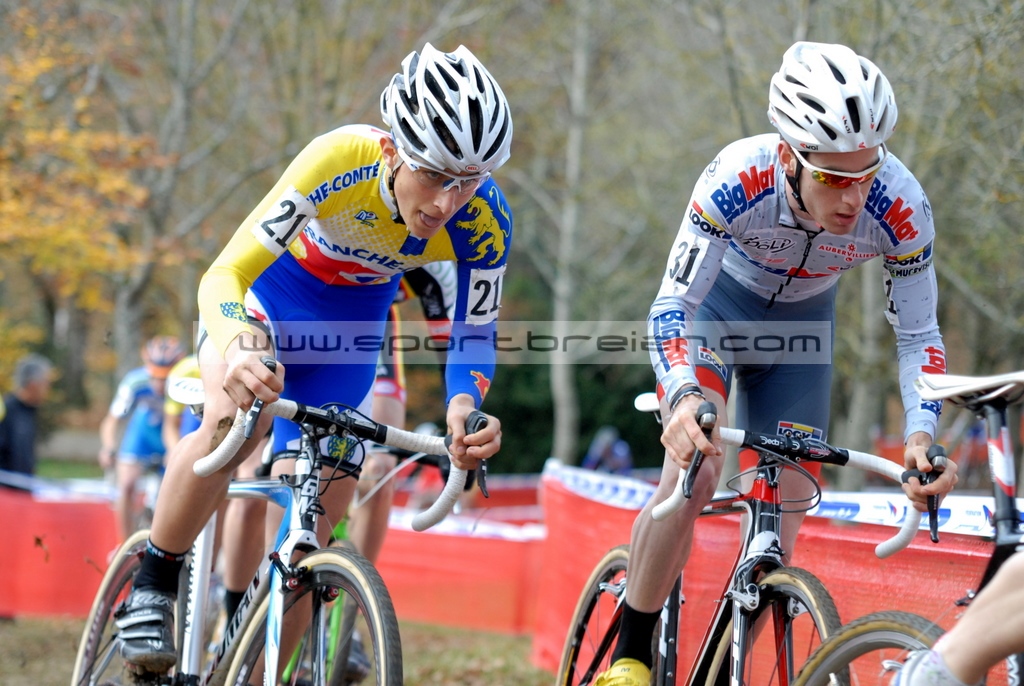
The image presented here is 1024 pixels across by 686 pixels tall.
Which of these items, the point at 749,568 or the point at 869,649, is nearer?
the point at 869,649

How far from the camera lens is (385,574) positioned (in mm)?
10586

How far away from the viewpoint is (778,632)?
335cm

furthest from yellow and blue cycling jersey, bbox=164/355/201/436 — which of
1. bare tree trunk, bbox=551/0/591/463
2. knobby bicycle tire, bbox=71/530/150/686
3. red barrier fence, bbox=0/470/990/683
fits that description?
bare tree trunk, bbox=551/0/591/463

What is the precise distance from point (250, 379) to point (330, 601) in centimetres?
78

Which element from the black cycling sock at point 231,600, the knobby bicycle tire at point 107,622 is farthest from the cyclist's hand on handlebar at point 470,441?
the knobby bicycle tire at point 107,622

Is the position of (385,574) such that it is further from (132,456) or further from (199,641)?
(199,641)

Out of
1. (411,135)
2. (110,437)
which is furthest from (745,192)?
(110,437)

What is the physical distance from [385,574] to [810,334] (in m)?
7.41

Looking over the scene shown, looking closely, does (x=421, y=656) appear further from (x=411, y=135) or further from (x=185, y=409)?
(x=411, y=135)

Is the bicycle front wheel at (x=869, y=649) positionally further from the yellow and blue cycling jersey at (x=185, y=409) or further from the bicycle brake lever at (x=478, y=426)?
the yellow and blue cycling jersey at (x=185, y=409)

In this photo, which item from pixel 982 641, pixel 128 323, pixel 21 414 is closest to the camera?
pixel 982 641

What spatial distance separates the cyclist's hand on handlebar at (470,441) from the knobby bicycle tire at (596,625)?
0.87 m

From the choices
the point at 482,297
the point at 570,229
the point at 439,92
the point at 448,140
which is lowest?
the point at 482,297

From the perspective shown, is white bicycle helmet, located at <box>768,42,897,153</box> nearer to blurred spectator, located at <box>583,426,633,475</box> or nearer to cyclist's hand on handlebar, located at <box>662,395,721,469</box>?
cyclist's hand on handlebar, located at <box>662,395,721,469</box>
